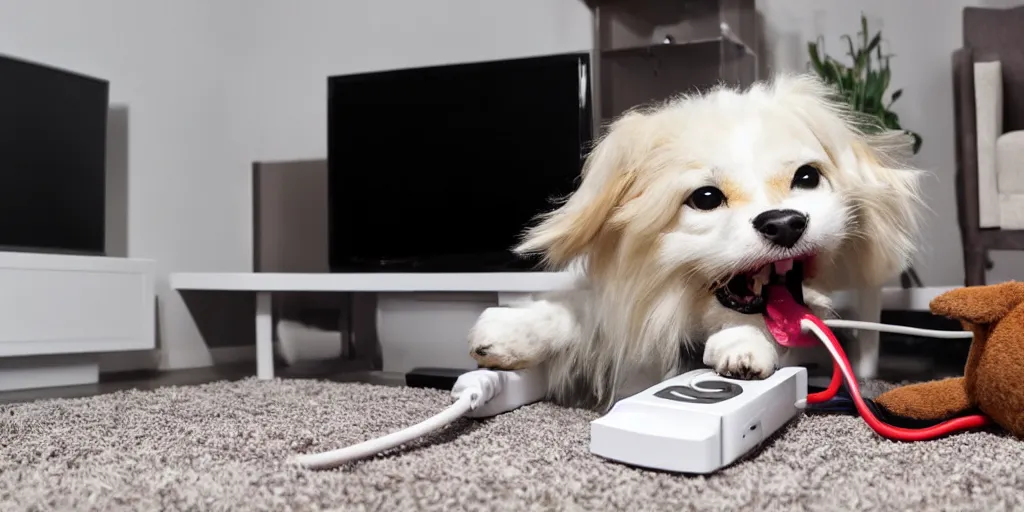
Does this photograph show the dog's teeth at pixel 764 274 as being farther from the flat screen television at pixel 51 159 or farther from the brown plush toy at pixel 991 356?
the flat screen television at pixel 51 159

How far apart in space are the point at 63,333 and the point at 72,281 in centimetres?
11

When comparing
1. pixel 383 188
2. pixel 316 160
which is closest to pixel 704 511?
pixel 383 188

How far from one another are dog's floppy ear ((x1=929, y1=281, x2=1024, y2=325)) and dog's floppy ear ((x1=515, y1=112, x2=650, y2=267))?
32 centimetres

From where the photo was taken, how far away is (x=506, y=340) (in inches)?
32.8

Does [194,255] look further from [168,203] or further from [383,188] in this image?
[383,188]

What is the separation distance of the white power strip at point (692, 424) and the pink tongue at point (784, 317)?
0.09m

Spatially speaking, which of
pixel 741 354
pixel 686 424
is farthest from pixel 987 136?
pixel 686 424

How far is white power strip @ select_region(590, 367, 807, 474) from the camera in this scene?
0.56 metres

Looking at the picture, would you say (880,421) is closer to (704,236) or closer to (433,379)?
(704,236)

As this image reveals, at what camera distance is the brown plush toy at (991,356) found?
64 centimetres

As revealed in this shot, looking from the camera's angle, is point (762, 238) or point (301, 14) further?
point (301, 14)

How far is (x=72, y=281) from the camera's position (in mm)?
1534

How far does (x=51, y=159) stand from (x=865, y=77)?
5.76 feet

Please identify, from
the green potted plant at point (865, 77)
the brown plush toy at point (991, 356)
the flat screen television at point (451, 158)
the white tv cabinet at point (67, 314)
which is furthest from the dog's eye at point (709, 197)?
the white tv cabinet at point (67, 314)
